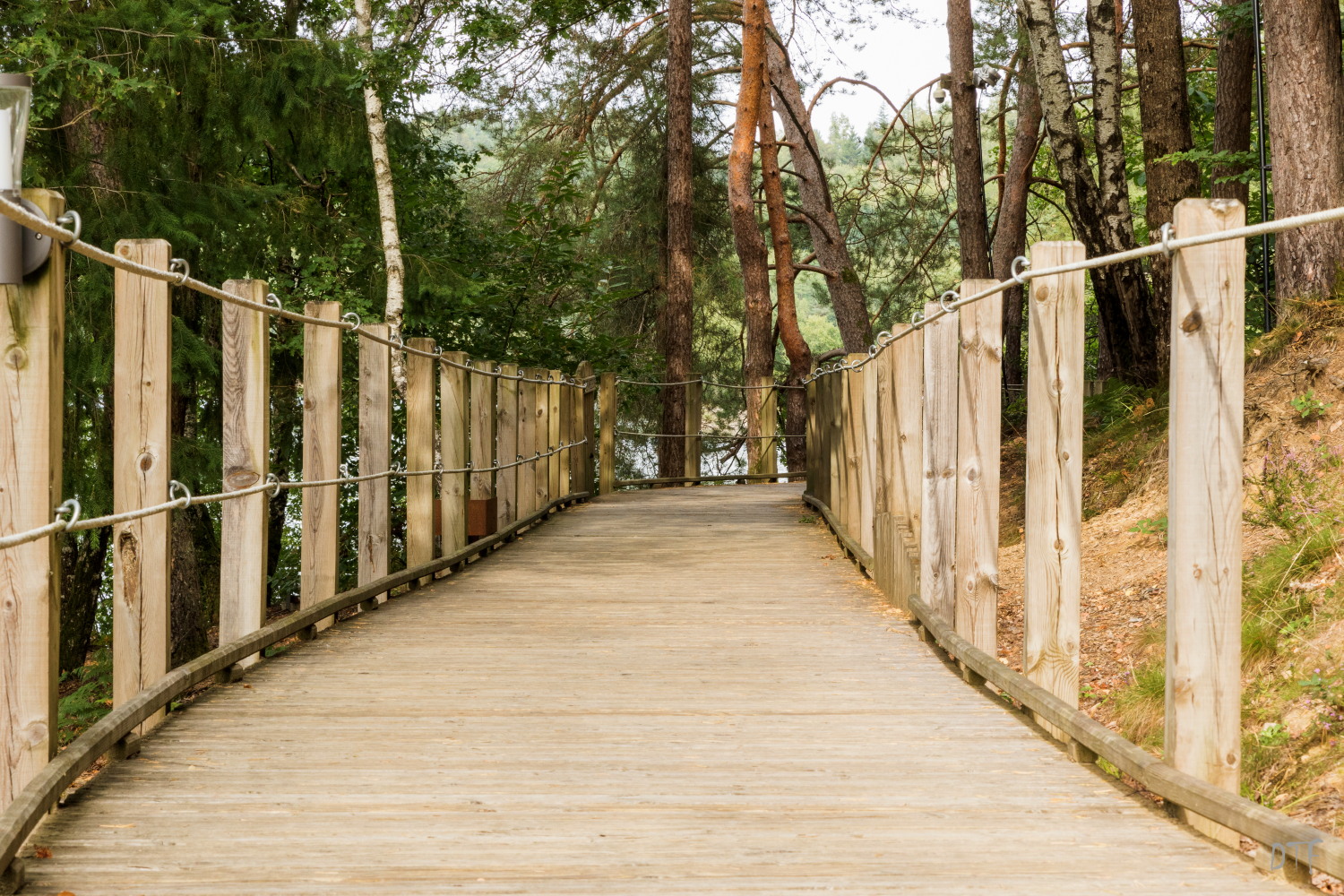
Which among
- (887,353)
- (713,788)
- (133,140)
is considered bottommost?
(713,788)

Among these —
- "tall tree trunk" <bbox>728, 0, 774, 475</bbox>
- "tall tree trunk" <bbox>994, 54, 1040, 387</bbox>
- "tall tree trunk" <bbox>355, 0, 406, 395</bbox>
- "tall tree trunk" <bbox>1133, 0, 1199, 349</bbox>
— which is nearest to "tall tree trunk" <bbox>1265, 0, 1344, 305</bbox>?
"tall tree trunk" <bbox>1133, 0, 1199, 349</bbox>

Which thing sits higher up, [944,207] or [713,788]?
[944,207]

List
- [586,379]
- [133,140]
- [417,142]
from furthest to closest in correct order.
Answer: [417,142], [586,379], [133,140]

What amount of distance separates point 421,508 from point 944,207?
21.5 m

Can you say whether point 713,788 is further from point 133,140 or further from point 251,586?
point 133,140

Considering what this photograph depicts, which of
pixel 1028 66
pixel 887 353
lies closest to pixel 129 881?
pixel 887 353

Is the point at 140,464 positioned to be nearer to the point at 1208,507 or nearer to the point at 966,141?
the point at 1208,507

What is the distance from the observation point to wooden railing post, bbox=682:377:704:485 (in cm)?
1873

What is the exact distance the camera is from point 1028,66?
1784cm

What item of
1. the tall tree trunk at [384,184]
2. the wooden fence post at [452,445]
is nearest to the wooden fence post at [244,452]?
the wooden fence post at [452,445]

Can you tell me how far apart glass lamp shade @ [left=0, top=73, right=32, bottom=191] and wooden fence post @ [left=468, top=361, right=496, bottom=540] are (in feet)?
16.8

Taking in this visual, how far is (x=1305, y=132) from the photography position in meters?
8.34

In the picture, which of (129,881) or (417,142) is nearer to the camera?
(129,881)

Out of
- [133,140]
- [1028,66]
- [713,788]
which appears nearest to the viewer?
[713,788]
